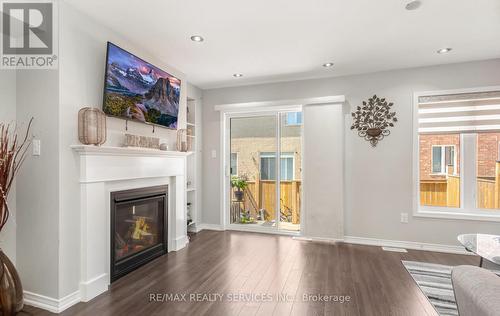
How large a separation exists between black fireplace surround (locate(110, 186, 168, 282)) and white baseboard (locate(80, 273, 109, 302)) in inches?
5.4

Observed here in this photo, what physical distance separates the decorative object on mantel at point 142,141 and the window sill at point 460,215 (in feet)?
11.8

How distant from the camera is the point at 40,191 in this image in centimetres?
218

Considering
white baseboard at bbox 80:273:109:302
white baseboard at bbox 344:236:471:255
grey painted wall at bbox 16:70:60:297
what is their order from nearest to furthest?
grey painted wall at bbox 16:70:60:297
white baseboard at bbox 80:273:109:302
white baseboard at bbox 344:236:471:255

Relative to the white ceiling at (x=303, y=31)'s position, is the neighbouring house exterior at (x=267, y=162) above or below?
below

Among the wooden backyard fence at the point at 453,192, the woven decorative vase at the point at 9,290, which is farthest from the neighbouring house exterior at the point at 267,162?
the woven decorative vase at the point at 9,290

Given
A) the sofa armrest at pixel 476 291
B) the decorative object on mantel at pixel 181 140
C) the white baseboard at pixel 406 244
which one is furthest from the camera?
the decorative object on mantel at pixel 181 140

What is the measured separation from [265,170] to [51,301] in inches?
126

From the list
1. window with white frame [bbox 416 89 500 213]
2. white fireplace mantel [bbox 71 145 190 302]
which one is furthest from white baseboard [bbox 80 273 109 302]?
window with white frame [bbox 416 89 500 213]

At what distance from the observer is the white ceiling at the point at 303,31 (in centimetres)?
220

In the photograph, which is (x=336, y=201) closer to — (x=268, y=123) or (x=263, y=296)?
(x=268, y=123)

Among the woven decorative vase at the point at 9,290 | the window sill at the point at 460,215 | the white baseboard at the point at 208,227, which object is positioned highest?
the window sill at the point at 460,215

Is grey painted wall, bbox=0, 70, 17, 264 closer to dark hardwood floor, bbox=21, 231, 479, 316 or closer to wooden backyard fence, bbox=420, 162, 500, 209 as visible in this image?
dark hardwood floor, bbox=21, 231, 479, 316

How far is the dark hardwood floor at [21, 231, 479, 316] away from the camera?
6.93 feet

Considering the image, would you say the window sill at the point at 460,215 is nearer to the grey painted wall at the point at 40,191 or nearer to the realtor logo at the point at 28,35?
the grey painted wall at the point at 40,191
